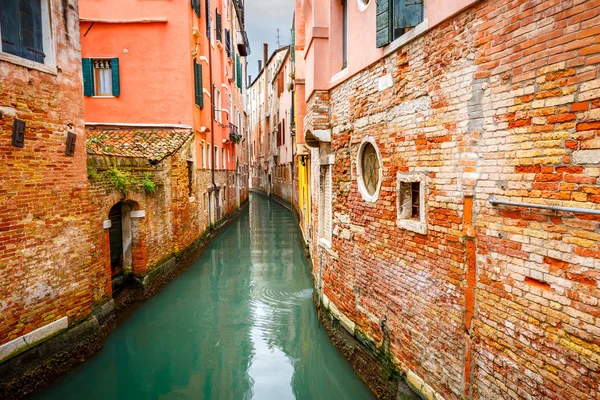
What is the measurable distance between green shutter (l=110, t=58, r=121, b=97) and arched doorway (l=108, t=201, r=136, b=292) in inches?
187

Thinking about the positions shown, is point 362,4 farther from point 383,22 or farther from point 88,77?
point 88,77

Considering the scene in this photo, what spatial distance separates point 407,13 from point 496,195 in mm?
2453

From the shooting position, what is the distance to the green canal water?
237 inches

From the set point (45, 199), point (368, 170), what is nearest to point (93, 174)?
point (45, 199)

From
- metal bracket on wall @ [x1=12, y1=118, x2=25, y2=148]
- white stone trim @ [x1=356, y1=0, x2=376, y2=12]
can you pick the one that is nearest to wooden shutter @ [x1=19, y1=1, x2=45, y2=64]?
metal bracket on wall @ [x1=12, y1=118, x2=25, y2=148]

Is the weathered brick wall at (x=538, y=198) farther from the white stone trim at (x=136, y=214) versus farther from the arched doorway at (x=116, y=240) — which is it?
the white stone trim at (x=136, y=214)

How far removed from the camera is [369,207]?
570 cm

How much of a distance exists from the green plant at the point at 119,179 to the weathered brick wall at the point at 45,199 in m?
1.74

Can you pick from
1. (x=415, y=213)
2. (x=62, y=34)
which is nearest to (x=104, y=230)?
(x=62, y=34)

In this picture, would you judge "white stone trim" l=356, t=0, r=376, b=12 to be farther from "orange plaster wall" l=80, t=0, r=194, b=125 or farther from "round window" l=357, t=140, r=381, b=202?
"orange plaster wall" l=80, t=0, r=194, b=125

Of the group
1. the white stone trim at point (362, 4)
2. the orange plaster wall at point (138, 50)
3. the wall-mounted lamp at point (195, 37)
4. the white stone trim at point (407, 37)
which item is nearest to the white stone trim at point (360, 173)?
the white stone trim at point (407, 37)

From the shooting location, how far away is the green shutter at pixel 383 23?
4.88m

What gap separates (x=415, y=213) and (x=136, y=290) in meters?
7.23

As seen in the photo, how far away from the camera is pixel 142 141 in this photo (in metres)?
11.7
